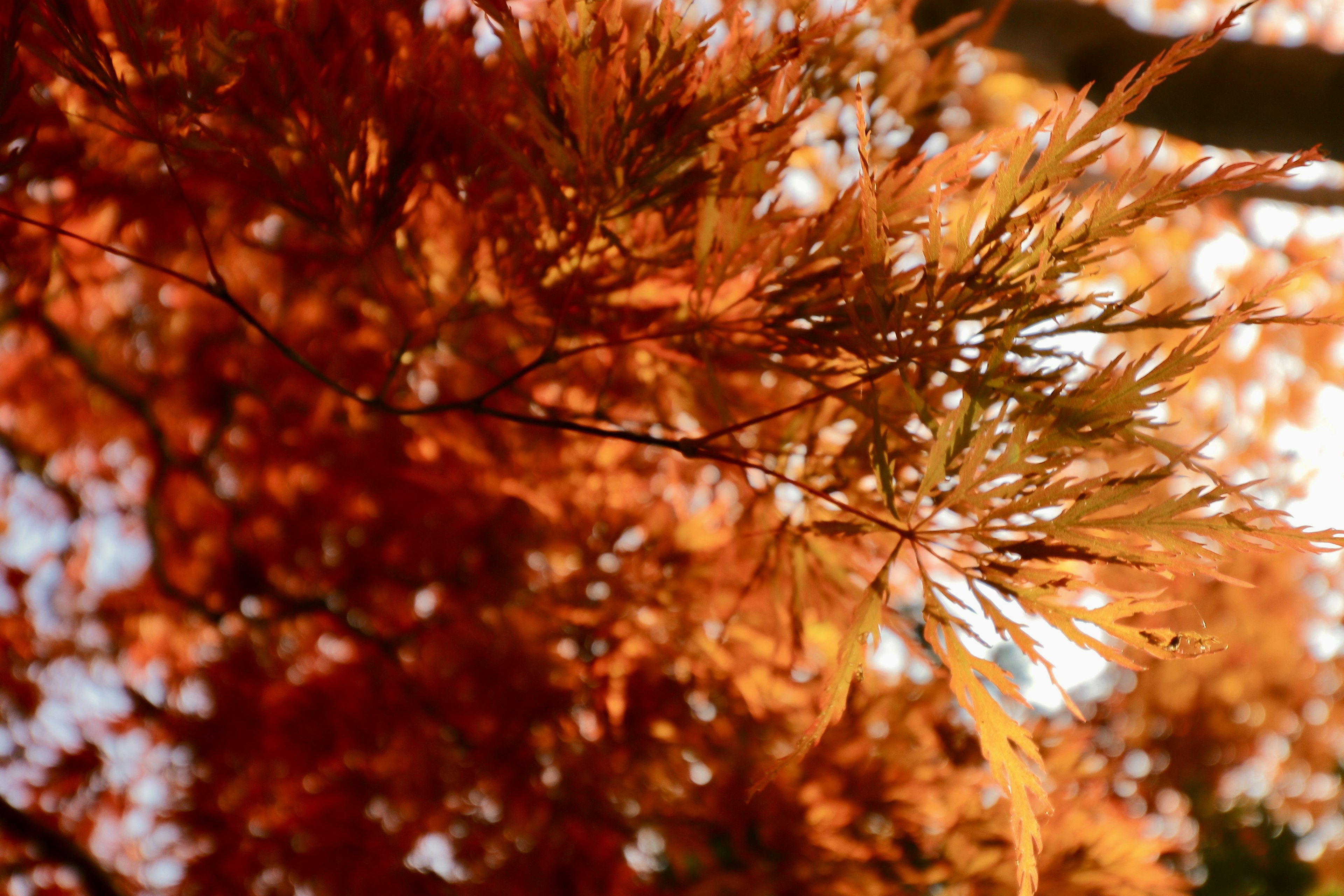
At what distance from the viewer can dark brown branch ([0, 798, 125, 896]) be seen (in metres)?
2.26

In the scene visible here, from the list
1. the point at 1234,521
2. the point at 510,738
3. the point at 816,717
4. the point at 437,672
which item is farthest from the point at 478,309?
the point at 437,672

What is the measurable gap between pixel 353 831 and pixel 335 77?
1.81 meters

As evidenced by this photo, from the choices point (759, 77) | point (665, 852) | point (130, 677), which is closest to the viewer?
point (759, 77)

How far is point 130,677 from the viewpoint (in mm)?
3430

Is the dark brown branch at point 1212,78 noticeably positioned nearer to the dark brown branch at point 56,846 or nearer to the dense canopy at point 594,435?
the dense canopy at point 594,435

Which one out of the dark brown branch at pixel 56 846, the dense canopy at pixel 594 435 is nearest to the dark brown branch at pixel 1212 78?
the dense canopy at pixel 594 435

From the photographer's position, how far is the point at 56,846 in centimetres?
226

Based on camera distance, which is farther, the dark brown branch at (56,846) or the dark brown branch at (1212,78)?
the dark brown branch at (56,846)

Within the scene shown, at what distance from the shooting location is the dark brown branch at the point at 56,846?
2.26 meters

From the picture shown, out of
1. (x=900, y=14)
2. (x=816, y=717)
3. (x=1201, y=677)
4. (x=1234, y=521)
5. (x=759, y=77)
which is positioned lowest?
(x=816, y=717)

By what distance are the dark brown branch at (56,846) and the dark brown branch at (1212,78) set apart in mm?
2969

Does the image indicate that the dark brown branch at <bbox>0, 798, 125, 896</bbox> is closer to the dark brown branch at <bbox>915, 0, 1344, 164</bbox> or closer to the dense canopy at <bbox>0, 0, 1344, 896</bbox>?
the dense canopy at <bbox>0, 0, 1344, 896</bbox>

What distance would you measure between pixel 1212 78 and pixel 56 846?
10.5ft

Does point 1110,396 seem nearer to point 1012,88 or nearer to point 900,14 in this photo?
point 900,14
